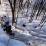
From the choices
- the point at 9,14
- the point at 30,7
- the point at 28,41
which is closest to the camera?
the point at 28,41

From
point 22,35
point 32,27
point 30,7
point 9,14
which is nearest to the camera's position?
point 22,35

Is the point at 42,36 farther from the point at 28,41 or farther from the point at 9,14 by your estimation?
the point at 9,14

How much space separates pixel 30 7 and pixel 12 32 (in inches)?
79.9

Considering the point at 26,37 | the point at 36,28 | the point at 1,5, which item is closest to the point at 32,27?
the point at 36,28

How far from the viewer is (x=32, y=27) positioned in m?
5.27

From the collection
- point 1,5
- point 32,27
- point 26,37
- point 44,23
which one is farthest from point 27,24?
point 1,5

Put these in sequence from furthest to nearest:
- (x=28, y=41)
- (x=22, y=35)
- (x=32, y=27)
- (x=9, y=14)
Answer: (x=9, y=14) → (x=32, y=27) → (x=22, y=35) → (x=28, y=41)

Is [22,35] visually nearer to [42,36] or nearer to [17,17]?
[42,36]

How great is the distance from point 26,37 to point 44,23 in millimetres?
1314

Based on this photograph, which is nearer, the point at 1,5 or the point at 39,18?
the point at 39,18

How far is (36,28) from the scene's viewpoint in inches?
208

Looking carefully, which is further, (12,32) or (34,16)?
(34,16)

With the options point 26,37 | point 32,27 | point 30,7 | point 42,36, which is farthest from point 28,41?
point 30,7

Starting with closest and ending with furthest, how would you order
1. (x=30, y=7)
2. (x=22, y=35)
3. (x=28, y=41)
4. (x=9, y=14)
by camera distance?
(x=28, y=41) < (x=22, y=35) < (x=9, y=14) < (x=30, y=7)
